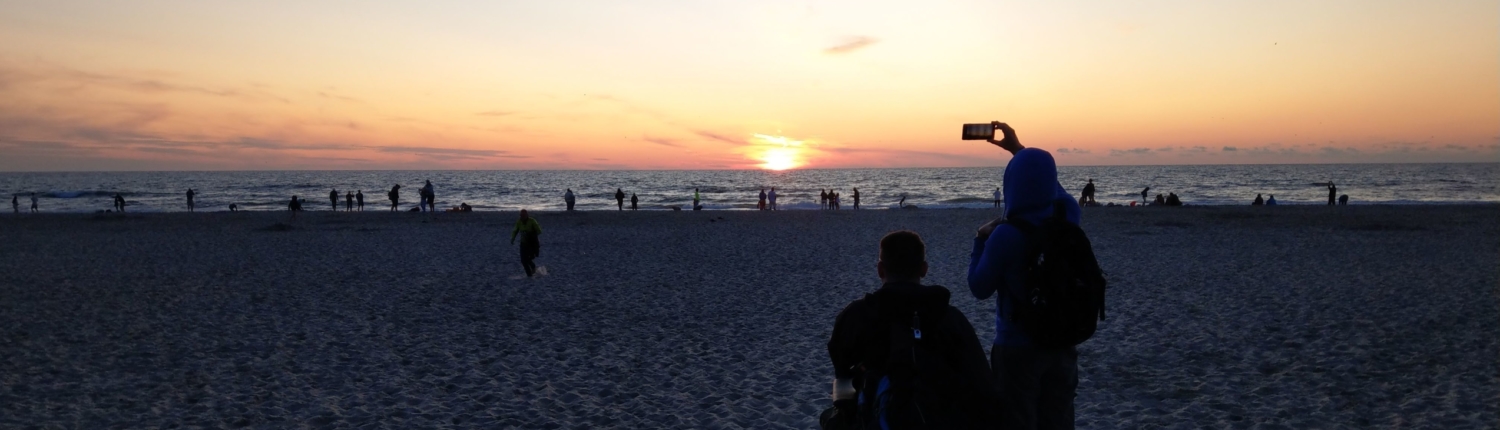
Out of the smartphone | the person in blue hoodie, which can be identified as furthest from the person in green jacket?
the person in blue hoodie

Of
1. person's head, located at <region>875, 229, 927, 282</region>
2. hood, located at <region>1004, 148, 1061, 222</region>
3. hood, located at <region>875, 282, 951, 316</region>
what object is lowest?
hood, located at <region>875, 282, 951, 316</region>

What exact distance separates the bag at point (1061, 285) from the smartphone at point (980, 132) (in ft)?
2.14

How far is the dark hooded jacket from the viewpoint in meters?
2.66

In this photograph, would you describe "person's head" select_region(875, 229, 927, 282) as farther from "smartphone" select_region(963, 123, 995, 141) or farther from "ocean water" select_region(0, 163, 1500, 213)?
"ocean water" select_region(0, 163, 1500, 213)

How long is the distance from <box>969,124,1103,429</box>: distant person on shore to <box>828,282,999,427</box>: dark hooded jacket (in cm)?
53

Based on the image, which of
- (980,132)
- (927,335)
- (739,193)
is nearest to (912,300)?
(927,335)

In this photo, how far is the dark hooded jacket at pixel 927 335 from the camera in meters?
2.66

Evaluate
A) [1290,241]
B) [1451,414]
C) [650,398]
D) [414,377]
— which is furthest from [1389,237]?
[414,377]

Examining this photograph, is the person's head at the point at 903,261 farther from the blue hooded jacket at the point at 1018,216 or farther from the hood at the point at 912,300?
the blue hooded jacket at the point at 1018,216

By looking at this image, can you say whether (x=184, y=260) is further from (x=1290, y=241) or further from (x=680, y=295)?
(x=1290, y=241)

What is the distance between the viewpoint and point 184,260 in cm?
1956

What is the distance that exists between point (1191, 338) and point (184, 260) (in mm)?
20985

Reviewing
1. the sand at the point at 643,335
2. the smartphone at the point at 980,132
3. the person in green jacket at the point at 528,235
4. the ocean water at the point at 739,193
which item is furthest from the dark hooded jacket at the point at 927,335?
the ocean water at the point at 739,193

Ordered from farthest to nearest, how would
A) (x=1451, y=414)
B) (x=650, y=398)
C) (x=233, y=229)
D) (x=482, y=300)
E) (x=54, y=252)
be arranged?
(x=233, y=229)
(x=54, y=252)
(x=482, y=300)
(x=650, y=398)
(x=1451, y=414)
